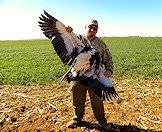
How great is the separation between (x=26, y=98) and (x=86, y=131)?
3151 mm

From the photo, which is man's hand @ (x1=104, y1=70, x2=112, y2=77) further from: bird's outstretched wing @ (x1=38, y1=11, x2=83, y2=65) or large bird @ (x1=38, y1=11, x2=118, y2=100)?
bird's outstretched wing @ (x1=38, y1=11, x2=83, y2=65)

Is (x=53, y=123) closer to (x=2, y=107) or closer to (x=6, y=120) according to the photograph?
(x=6, y=120)

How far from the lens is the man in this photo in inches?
255

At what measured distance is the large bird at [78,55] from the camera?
644 centimetres

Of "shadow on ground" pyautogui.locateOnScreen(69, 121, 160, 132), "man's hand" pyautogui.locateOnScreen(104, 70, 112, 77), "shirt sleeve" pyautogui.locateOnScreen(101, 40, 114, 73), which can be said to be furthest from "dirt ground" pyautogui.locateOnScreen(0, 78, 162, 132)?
"shirt sleeve" pyautogui.locateOnScreen(101, 40, 114, 73)

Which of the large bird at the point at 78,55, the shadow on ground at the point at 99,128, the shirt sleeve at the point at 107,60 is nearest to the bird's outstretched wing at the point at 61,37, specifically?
the large bird at the point at 78,55

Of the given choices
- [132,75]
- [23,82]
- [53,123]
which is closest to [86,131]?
[53,123]

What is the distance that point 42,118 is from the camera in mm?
7703

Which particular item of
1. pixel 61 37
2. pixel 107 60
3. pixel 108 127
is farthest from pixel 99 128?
pixel 61 37

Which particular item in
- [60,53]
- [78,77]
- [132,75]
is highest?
[60,53]

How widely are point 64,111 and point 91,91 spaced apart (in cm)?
146

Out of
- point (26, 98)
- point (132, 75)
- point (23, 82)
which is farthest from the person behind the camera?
point (132, 75)

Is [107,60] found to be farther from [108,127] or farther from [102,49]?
[108,127]

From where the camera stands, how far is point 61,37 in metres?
6.51
